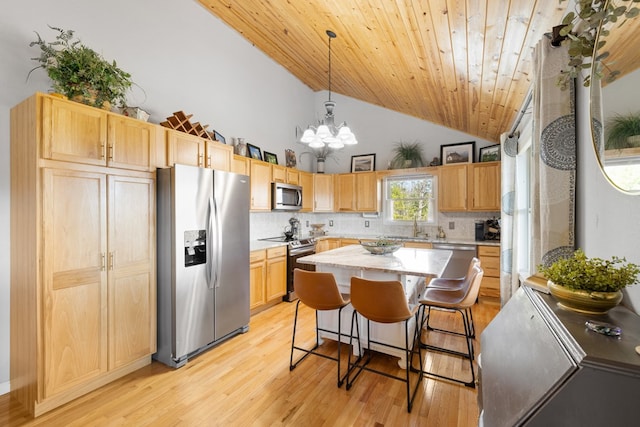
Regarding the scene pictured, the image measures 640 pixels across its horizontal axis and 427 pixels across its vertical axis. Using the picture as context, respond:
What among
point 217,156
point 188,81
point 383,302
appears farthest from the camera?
point 188,81

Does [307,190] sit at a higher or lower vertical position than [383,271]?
higher

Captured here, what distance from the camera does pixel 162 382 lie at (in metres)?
2.31

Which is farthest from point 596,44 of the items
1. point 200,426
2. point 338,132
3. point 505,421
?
point 200,426

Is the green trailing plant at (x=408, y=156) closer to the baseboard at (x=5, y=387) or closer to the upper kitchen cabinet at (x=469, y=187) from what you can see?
the upper kitchen cabinet at (x=469, y=187)

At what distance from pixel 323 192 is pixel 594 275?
495 centimetres

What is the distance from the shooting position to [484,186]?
4.45 meters

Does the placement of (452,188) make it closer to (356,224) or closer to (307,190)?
(356,224)

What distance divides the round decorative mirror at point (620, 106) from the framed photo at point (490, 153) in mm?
3852

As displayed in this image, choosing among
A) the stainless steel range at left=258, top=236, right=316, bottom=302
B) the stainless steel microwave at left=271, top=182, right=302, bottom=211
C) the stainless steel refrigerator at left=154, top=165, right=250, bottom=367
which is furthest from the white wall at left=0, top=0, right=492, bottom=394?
the stainless steel range at left=258, top=236, right=316, bottom=302

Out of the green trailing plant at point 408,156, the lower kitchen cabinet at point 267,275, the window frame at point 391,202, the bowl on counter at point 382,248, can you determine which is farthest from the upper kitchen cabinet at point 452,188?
the lower kitchen cabinet at point 267,275

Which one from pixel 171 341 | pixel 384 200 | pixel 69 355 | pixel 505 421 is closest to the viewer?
pixel 505 421

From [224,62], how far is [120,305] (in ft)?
11.7

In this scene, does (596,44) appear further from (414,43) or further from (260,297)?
(260,297)

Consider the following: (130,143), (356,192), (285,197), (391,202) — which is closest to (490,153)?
(391,202)
